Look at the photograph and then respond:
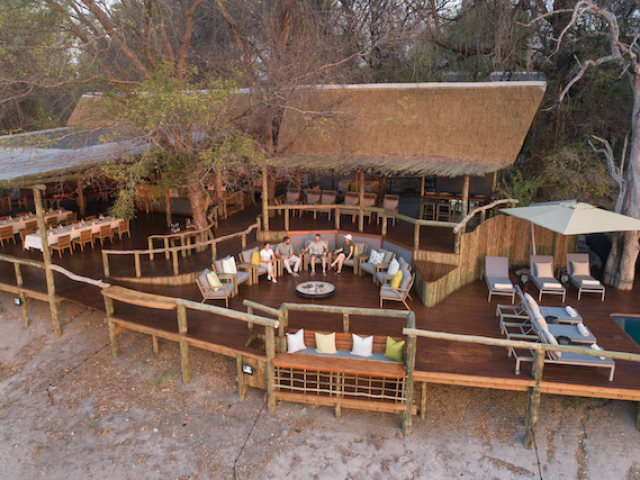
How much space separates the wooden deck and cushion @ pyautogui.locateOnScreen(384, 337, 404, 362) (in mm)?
336

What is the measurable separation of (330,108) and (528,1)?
343 inches

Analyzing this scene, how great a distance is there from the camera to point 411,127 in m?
13.4

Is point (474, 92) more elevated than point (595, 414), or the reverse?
point (474, 92)

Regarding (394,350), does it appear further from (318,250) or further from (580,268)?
(580,268)

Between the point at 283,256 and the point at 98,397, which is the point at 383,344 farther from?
the point at 98,397

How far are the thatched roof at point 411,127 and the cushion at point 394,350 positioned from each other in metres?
5.18

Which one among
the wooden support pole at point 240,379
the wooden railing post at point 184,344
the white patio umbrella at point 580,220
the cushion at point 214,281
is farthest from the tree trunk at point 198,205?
the white patio umbrella at point 580,220

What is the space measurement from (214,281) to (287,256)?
2.62m

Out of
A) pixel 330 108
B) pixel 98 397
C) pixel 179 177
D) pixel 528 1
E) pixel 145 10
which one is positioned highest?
pixel 528 1

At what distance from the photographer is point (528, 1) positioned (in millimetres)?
16078

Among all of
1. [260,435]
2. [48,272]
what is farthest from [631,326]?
[48,272]

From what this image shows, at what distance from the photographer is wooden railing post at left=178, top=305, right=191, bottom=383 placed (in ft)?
28.1

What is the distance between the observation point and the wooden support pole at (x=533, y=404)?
7.05 metres

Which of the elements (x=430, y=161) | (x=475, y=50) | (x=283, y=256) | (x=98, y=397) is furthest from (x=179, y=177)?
(x=475, y=50)
